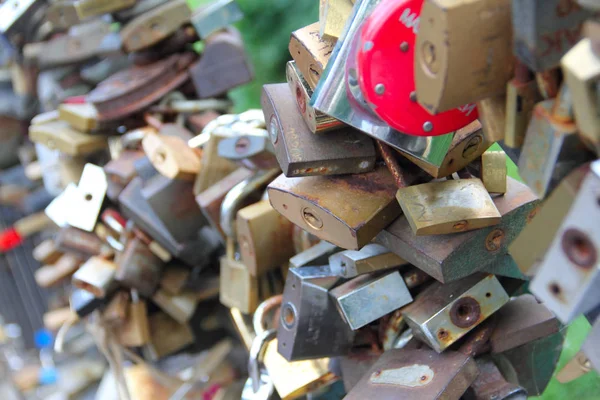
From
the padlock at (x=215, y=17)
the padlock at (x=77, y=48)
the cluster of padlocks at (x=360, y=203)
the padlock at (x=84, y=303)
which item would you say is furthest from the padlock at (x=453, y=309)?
the padlock at (x=77, y=48)

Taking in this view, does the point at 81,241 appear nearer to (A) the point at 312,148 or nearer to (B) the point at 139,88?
(B) the point at 139,88

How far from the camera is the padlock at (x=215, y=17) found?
1415 millimetres

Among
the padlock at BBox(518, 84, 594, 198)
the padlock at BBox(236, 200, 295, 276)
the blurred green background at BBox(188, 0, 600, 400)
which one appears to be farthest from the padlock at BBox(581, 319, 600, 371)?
the blurred green background at BBox(188, 0, 600, 400)

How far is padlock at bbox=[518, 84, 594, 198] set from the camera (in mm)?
393

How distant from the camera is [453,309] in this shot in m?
0.65

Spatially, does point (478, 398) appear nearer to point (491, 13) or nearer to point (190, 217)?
point (491, 13)

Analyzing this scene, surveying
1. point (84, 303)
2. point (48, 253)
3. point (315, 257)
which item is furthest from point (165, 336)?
point (315, 257)

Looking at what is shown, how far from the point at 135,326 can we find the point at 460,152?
99cm

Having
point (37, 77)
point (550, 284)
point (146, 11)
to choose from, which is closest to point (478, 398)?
point (550, 284)

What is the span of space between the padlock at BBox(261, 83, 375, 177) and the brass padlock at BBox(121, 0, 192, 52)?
2.82 ft

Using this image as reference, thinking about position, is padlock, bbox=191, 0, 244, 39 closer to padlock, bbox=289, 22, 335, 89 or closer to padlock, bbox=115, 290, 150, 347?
padlock, bbox=115, 290, 150, 347

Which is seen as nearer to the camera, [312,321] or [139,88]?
[312,321]

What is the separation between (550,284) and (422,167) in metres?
0.23

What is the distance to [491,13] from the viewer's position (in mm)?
395
